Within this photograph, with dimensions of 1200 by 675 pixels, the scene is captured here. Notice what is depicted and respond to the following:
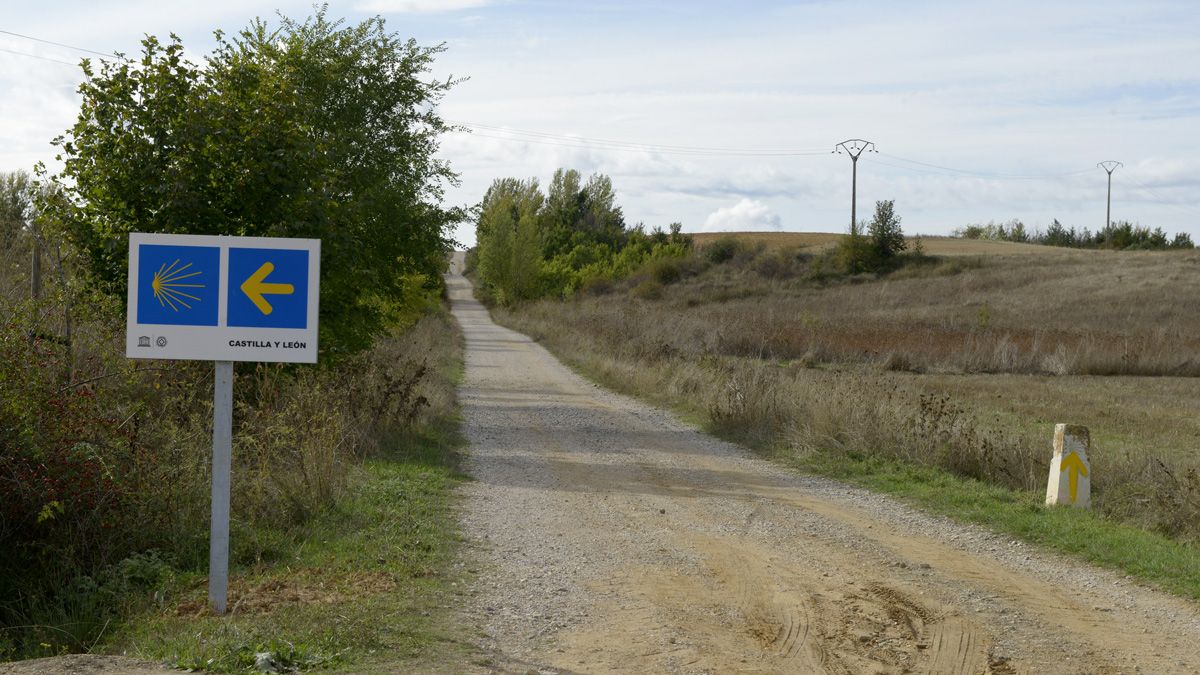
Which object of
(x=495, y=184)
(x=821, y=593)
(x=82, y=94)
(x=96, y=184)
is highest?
(x=495, y=184)

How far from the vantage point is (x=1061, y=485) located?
10.7 meters

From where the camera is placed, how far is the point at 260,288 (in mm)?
6402

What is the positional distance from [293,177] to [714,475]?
226 inches

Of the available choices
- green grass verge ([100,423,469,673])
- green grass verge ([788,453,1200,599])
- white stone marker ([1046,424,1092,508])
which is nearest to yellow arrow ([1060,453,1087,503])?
white stone marker ([1046,424,1092,508])

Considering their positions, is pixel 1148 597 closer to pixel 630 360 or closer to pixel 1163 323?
pixel 630 360

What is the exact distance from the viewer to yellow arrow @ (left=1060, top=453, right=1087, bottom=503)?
35.2 ft

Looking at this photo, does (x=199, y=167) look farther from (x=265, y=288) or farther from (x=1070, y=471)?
(x=1070, y=471)

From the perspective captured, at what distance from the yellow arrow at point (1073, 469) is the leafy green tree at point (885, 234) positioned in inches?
2917

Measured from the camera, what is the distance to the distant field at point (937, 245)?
297ft

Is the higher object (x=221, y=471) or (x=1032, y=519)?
(x=221, y=471)

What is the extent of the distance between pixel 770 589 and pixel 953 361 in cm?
2743

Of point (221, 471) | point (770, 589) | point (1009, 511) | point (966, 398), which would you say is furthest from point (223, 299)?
point (966, 398)

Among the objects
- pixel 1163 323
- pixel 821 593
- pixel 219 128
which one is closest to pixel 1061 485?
pixel 821 593

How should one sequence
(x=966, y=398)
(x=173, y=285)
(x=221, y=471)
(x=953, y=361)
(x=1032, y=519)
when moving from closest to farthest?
(x=173, y=285), (x=221, y=471), (x=1032, y=519), (x=966, y=398), (x=953, y=361)
